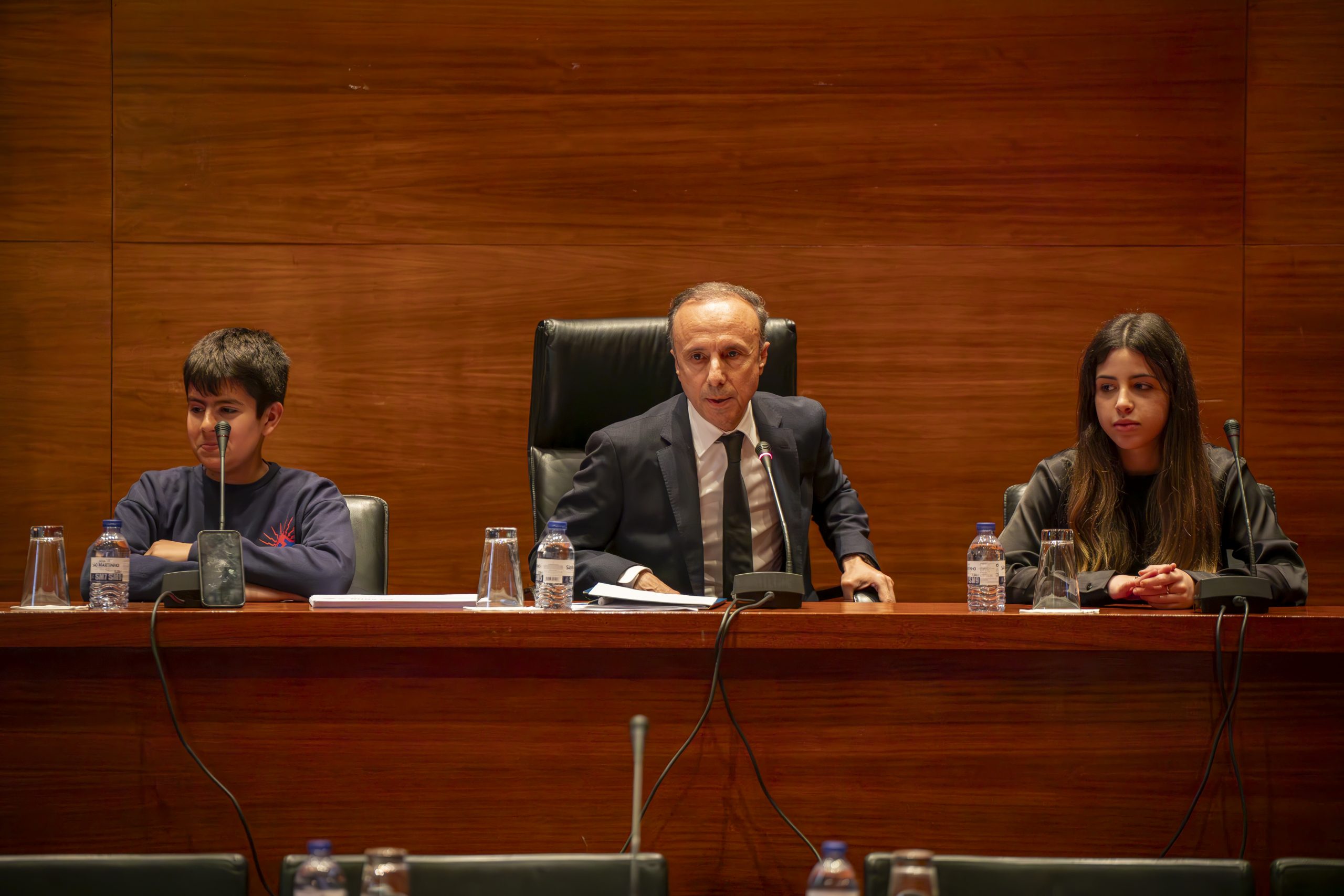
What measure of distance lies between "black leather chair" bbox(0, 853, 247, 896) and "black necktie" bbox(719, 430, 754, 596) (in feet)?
4.39

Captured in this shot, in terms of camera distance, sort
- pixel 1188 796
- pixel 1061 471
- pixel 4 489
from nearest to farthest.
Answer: pixel 1188 796, pixel 1061 471, pixel 4 489

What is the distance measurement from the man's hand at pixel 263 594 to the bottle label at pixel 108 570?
0.82ft

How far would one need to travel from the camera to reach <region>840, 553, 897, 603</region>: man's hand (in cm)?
217

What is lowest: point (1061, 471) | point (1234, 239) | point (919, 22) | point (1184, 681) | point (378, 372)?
point (1184, 681)

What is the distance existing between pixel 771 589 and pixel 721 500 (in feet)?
2.36

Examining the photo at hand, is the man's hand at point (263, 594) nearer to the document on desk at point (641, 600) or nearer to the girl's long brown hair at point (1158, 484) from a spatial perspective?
the document on desk at point (641, 600)

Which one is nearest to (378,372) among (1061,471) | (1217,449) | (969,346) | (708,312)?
(708,312)

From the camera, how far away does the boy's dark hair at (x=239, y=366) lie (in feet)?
7.34

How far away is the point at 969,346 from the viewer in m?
3.15

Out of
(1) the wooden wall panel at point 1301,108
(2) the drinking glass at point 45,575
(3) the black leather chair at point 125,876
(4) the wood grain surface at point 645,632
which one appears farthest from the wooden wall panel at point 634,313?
(3) the black leather chair at point 125,876

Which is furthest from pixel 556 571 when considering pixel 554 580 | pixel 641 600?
pixel 641 600

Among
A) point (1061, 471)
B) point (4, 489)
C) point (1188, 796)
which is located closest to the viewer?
point (1188, 796)

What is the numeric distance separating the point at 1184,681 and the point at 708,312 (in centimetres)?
113

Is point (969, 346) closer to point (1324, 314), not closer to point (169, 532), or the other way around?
point (1324, 314)
